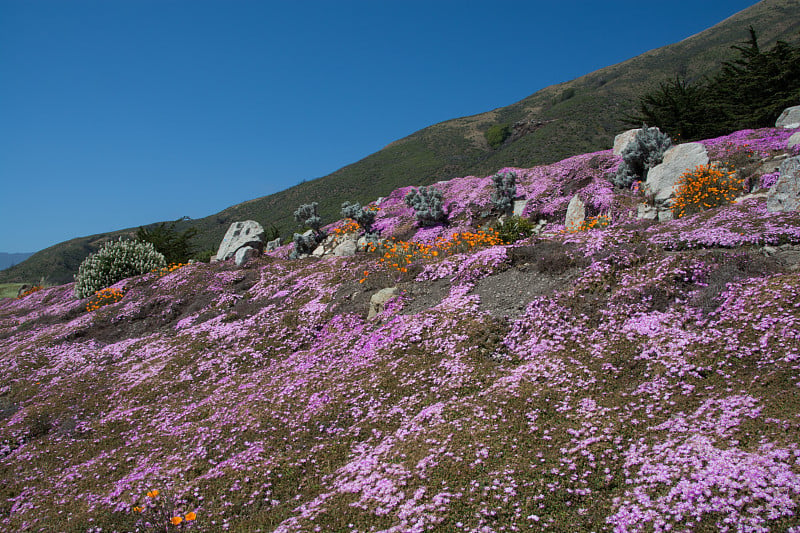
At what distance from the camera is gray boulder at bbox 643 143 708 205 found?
53.4ft

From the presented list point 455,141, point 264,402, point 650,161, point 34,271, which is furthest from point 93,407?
point 455,141

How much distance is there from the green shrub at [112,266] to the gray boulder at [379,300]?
21072mm

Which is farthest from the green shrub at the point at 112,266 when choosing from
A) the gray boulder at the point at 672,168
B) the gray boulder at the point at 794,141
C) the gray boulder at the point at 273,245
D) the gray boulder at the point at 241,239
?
the gray boulder at the point at 794,141

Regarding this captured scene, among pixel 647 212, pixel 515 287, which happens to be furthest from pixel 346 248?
pixel 647 212

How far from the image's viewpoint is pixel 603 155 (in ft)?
76.4

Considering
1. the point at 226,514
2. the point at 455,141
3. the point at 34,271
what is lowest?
Answer: the point at 226,514

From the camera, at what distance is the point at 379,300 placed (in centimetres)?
1187

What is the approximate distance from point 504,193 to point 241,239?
16.0m

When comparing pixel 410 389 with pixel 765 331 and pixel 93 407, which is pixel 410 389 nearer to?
pixel 765 331

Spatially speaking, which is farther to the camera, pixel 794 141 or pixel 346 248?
pixel 346 248

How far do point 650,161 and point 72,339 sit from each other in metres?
25.6

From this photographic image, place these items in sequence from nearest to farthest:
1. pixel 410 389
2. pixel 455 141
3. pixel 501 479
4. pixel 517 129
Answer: pixel 501 479 → pixel 410 389 → pixel 517 129 → pixel 455 141

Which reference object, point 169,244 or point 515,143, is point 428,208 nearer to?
point 169,244

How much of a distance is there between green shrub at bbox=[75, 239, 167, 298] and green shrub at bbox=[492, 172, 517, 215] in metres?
21.3
